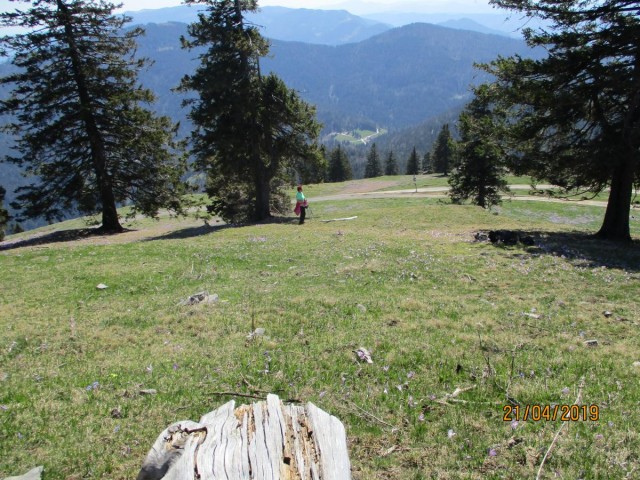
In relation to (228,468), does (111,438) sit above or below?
below

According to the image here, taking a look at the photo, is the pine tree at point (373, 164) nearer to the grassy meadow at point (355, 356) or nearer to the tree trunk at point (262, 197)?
the tree trunk at point (262, 197)

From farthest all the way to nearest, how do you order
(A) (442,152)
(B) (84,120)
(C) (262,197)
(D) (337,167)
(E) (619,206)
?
1. (D) (337,167)
2. (A) (442,152)
3. (C) (262,197)
4. (B) (84,120)
5. (E) (619,206)

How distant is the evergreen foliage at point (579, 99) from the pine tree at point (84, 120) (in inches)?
913

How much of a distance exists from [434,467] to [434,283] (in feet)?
26.3

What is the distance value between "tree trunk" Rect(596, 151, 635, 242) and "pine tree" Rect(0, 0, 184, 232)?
2745 cm

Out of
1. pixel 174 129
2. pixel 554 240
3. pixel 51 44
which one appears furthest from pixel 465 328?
pixel 51 44

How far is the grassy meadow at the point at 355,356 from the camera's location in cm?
474

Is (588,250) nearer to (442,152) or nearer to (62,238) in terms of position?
(62,238)

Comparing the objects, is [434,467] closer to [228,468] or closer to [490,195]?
[228,468]

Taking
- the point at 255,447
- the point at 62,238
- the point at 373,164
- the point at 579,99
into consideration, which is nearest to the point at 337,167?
the point at 373,164

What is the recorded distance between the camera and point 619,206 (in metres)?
20.3

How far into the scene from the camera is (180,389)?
6172mm
